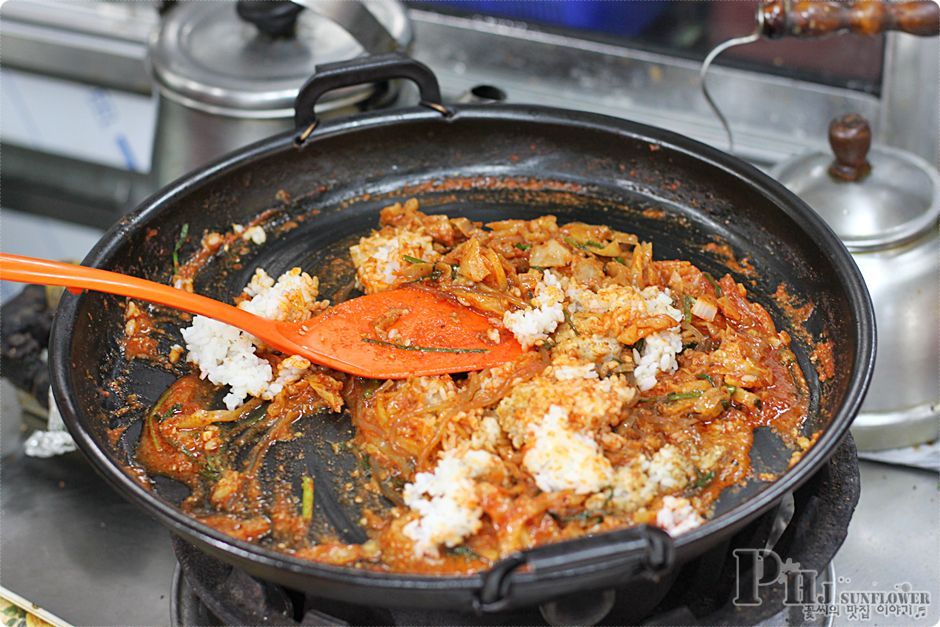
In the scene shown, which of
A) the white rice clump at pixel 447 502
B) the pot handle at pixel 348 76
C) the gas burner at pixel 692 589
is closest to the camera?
the white rice clump at pixel 447 502

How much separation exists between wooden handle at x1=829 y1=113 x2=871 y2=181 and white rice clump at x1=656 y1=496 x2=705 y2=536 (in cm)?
113

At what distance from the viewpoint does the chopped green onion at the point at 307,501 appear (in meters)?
1.74

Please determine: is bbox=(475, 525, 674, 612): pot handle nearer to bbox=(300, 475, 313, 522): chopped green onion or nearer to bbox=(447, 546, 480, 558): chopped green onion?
bbox=(447, 546, 480, 558): chopped green onion

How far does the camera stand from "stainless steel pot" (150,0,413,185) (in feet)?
8.75

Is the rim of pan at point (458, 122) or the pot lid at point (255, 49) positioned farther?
the pot lid at point (255, 49)

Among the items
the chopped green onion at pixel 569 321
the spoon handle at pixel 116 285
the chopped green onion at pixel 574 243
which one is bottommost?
the spoon handle at pixel 116 285

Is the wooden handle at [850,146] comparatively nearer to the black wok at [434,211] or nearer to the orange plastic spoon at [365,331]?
the black wok at [434,211]

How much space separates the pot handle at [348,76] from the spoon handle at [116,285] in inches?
24.3

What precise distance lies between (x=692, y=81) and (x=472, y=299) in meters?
1.58

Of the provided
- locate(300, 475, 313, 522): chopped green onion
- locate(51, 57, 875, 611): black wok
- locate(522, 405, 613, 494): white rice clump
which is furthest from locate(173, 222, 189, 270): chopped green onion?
locate(522, 405, 613, 494): white rice clump

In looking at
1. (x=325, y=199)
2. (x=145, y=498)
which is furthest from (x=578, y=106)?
(x=145, y=498)

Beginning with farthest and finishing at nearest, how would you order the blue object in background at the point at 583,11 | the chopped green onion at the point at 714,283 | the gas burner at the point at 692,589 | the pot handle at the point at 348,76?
the blue object in background at the point at 583,11 < the pot handle at the point at 348,76 < the chopped green onion at the point at 714,283 < the gas burner at the point at 692,589

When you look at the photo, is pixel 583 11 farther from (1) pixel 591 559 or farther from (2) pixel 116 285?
(1) pixel 591 559

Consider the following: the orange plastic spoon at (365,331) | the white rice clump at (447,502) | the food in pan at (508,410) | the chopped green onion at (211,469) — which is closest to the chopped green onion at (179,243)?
the food in pan at (508,410)
